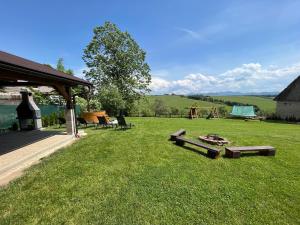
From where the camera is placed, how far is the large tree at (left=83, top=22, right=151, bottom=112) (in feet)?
82.5

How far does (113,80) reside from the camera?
25.2 metres

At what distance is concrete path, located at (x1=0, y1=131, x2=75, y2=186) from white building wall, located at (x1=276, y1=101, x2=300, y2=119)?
24.0 m

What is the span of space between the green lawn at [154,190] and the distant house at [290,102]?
19.8 metres

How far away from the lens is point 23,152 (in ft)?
21.7

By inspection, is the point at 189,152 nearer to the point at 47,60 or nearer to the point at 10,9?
the point at 10,9

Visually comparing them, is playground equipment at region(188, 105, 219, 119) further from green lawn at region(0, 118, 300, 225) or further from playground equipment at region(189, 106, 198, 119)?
green lawn at region(0, 118, 300, 225)

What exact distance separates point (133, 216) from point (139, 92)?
77.8 ft

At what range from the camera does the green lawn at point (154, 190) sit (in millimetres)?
3471

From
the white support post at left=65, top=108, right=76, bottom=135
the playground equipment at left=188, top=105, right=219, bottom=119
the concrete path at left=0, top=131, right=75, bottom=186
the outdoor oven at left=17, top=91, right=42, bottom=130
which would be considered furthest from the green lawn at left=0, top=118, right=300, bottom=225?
the playground equipment at left=188, top=105, right=219, bottom=119

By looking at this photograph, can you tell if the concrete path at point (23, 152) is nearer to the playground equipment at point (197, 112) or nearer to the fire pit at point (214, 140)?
the fire pit at point (214, 140)

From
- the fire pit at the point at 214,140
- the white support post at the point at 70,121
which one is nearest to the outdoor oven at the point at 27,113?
the white support post at the point at 70,121

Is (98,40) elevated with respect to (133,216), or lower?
elevated

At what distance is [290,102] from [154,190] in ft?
82.4

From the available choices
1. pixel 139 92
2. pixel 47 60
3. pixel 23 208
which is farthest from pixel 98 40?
pixel 23 208
